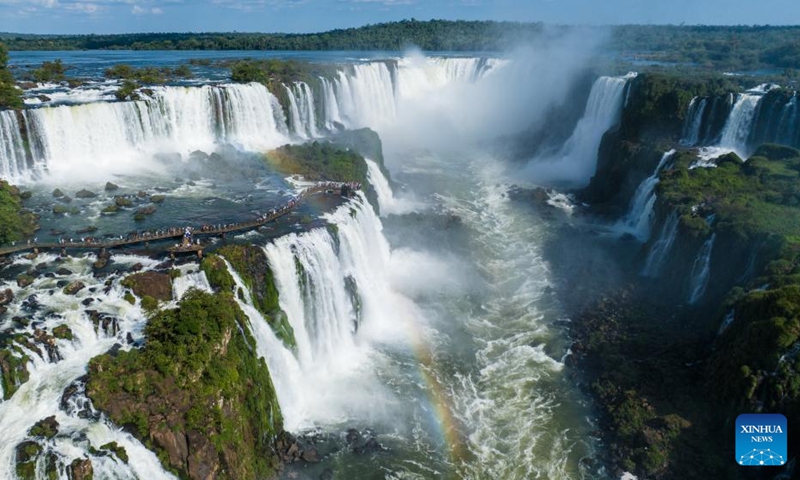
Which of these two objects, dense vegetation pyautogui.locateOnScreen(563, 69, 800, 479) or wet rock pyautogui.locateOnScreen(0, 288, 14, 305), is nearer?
wet rock pyautogui.locateOnScreen(0, 288, 14, 305)

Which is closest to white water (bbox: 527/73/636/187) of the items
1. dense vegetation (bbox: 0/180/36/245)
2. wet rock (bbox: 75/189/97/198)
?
wet rock (bbox: 75/189/97/198)

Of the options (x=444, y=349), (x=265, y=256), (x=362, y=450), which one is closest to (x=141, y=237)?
(x=265, y=256)

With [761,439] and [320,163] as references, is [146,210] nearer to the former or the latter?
[320,163]

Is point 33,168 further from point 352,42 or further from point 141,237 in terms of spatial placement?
point 352,42

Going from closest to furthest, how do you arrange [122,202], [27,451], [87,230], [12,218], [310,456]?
1. [27,451]
2. [310,456]
3. [12,218]
4. [87,230]
5. [122,202]

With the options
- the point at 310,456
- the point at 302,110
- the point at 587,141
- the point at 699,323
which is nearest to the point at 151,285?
the point at 310,456

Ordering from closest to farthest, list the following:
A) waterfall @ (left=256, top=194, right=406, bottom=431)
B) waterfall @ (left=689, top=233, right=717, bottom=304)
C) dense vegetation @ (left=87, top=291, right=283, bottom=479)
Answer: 1. dense vegetation @ (left=87, top=291, right=283, bottom=479)
2. waterfall @ (left=256, top=194, right=406, bottom=431)
3. waterfall @ (left=689, top=233, right=717, bottom=304)

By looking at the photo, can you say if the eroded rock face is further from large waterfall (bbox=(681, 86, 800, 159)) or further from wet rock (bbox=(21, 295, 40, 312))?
large waterfall (bbox=(681, 86, 800, 159))
